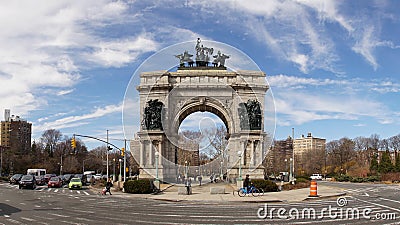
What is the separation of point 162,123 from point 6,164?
59773 millimetres

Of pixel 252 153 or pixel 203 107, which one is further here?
pixel 203 107

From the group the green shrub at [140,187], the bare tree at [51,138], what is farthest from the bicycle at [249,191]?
the bare tree at [51,138]

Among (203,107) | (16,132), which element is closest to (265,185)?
(203,107)

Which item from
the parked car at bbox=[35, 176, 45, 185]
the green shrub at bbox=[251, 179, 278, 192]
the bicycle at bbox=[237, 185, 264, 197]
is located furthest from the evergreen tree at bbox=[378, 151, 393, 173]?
the parked car at bbox=[35, 176, 45, 185]

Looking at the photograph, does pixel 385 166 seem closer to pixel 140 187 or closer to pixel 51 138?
pixel 140 187

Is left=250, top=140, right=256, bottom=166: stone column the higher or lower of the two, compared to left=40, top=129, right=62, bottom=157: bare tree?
lower

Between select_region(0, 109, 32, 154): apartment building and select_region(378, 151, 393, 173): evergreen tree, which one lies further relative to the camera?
select_region(0, 109, 32, 154): apartment building

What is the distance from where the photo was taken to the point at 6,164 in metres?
99.0

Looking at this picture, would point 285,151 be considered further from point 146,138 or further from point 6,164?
point 146,138

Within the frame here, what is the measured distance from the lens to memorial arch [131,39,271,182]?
174 feet

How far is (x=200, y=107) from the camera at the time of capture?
57.0 metres

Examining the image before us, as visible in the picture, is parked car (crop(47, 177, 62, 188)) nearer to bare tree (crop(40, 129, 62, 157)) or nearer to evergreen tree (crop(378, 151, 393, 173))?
evergreen tree (crop(378, 151, 393, 173))

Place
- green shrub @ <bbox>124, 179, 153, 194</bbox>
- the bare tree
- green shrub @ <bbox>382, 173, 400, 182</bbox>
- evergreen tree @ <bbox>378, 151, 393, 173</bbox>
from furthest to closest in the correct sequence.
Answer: the bare tree → evergreen tree @ <bbox>378, 151, 393, 173</bbox> → green shrub @ <bbox>382, 173, 400, 182</bbox> → green shrub @ <bbox>124, 179, 153, 194</bbox>

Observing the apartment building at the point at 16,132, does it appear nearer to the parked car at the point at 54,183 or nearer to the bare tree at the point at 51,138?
the bare tree at the point at 51,138
